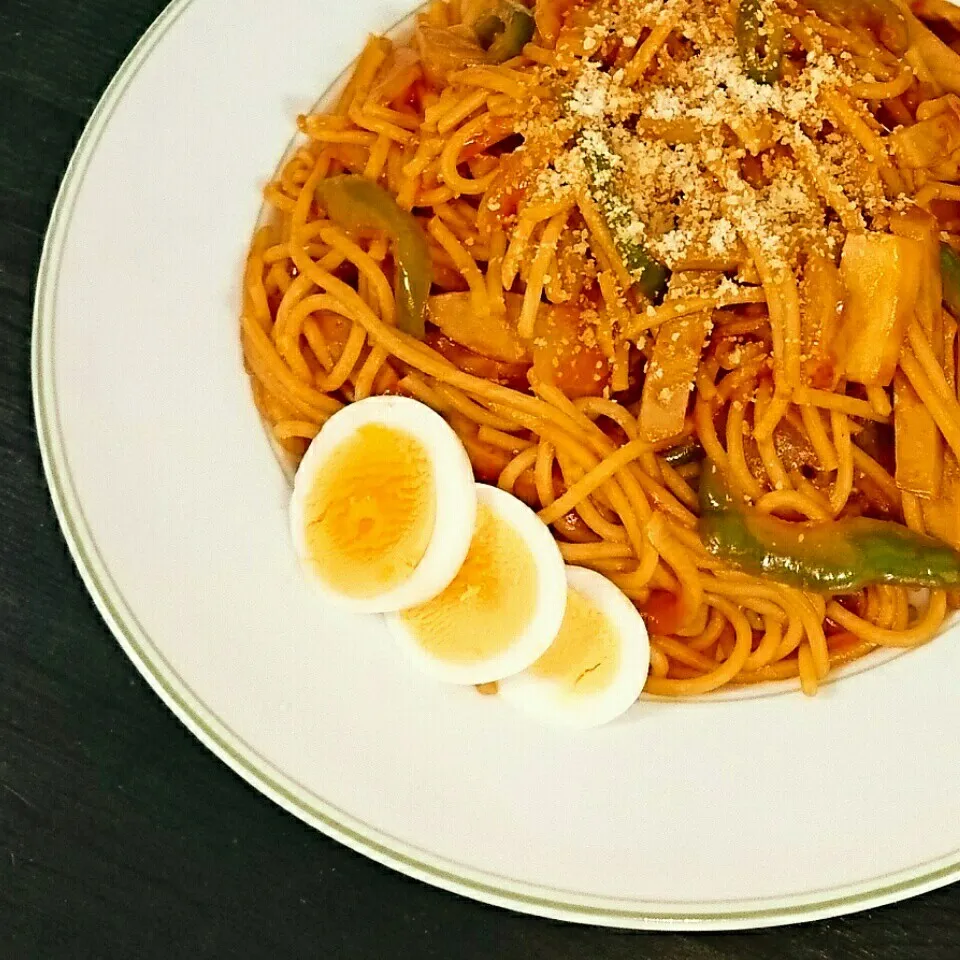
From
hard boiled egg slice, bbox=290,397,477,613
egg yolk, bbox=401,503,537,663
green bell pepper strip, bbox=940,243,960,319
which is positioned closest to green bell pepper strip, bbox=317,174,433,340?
hard boiled egg slice, bbox=290,397,477,613

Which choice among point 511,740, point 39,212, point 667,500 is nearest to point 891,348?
point 667,500

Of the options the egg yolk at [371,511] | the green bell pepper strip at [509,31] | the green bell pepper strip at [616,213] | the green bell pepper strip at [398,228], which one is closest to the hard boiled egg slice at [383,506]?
the egg yolk at [371,511]

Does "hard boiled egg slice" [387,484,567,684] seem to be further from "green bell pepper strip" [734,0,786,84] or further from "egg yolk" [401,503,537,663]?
"green bell pepper strip" [734,0,786,84]

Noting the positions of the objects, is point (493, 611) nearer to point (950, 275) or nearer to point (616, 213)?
point (616, 213)

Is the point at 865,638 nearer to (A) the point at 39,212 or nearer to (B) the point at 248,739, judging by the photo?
(B) the point at 248,739

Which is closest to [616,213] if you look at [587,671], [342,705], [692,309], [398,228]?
[692,309]

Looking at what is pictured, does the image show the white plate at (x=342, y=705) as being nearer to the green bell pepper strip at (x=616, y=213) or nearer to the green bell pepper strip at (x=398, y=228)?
the green bell pepper strip at (x=398, y=228)
